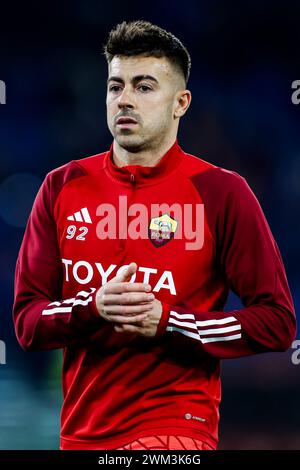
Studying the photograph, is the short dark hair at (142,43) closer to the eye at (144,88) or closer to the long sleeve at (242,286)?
the eye at (144,88)

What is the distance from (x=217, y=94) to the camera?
6.49 m

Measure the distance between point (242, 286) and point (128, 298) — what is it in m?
0.51

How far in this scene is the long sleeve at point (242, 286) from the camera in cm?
317

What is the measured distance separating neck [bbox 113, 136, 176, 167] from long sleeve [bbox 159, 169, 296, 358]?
179 millimetres

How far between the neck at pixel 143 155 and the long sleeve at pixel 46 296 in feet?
0.64

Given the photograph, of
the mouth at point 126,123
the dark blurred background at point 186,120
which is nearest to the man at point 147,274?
the mouth at point 126,123

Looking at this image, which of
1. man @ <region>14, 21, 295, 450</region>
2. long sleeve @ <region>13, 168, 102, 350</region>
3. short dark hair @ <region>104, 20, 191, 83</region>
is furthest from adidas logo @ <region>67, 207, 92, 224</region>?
short dark hair @ <region>104, 20, 191, 83</region>

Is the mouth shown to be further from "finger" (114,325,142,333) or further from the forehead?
"finger" (114,325,142,333)

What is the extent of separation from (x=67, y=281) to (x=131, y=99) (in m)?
0.70

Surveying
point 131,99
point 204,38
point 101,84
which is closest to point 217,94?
point 204,38

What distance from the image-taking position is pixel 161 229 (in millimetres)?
3318

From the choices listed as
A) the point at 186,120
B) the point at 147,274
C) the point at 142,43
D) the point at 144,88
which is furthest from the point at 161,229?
the point at 186,120

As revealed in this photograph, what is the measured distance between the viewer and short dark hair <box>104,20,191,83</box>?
11.0 feet

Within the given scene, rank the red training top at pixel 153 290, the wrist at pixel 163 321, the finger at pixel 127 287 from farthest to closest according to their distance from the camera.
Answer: the red training top at pixel 153 290 → the wrist at pixel 163 321 → the finger at pixel 127 287
